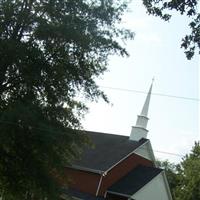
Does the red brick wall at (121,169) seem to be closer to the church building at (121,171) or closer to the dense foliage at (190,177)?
the church building at (121,171)

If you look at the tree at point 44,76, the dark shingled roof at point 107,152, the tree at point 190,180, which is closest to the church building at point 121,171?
the dark shingled roof at point 107,152

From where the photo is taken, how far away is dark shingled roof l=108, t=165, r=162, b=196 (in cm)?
3744

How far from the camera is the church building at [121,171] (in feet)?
123

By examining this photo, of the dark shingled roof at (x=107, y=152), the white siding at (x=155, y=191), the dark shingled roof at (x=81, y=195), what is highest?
the dark shingled roof at (x=107, y=152)

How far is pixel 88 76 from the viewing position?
2462 cm

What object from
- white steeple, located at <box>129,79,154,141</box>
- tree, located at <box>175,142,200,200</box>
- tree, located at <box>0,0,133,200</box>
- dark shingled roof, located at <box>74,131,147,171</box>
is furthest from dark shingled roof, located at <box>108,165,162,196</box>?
tree, located at <box>0,0,133,200</box>

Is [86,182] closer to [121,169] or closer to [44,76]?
[121,169]

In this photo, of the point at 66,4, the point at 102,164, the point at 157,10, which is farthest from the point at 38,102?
the point at 102,164

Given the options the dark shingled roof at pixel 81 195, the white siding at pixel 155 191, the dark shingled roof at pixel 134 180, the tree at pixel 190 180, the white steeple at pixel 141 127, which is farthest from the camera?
the tree at pixel 190 180

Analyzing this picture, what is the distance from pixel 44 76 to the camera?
23.2 m

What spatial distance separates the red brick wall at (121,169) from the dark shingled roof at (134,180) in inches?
11.9

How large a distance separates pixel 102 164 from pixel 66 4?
57.1ft

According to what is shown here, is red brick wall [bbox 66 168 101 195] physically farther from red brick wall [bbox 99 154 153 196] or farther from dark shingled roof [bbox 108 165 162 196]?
dark shingled roof [bbox 108 165 162 196]

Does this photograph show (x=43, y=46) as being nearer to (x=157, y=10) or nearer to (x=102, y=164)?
(x=157, y=10)
